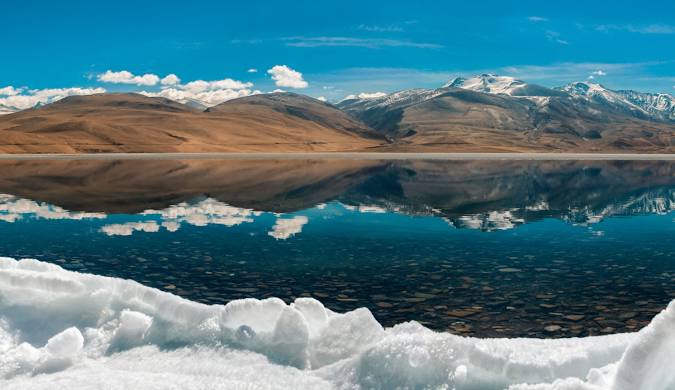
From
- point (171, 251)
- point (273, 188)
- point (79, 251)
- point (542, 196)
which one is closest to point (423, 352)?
point (171, 251)

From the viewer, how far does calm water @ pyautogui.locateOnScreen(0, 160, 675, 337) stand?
16.2 m

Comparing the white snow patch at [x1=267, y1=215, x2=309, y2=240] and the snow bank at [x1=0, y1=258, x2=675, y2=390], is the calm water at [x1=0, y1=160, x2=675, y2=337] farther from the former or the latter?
the snow bank at [x1=0, y1=258, x2=675, y2=390]

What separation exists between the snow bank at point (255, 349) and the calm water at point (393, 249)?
13.7 ft

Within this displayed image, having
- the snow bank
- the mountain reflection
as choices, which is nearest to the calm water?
the mountain reflection

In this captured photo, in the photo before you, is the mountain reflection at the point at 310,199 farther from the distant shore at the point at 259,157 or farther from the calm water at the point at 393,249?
the distant shore at the point at 259,157

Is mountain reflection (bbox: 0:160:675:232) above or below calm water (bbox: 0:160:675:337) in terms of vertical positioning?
above

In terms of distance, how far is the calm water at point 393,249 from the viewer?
1625 centimetres

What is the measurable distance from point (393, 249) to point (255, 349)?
48.7 ft

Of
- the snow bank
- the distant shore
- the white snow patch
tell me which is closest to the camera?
the snow bank

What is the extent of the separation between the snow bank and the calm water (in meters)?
4.18

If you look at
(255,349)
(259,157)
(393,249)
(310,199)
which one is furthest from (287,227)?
(259,157)

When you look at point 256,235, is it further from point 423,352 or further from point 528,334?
point 423,352

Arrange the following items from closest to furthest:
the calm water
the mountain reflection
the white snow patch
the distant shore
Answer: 1. the calm water
2. the white snow patch
3. the mountain reflection
4. the distant shore

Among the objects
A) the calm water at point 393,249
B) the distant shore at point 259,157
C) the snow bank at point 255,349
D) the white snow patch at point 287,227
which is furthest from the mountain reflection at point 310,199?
the distant shore at point 259,157
